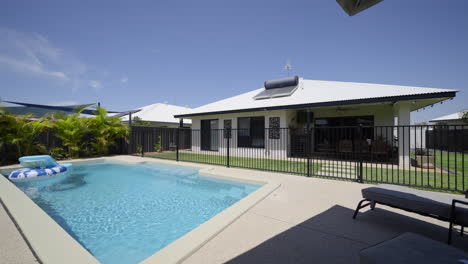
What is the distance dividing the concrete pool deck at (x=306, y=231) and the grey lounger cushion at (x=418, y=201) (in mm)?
384

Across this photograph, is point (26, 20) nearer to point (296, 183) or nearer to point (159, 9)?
point (159, 9)

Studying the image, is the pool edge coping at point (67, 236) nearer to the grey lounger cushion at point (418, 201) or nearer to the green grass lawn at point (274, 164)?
the grey lounger cushion at point (418, 201)

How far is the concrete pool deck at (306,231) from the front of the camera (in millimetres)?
1982

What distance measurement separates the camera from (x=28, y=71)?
12180mm

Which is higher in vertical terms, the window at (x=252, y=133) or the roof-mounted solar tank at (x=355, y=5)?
the roof-mounted solar tank at (x=355, y=5)

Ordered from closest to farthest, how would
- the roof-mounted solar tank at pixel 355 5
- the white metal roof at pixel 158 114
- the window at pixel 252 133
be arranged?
the roof-mounted solar tank at pixel 355 5, the window at pixel 252 133, the white metal roof at pixel 158 114

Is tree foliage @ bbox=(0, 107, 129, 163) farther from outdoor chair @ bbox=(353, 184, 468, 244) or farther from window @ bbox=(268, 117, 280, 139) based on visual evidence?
outdoor chair @ bbox=(353, 184, 468, 244)

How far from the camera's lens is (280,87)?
12.9m

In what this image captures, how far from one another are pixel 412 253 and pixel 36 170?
10202 mm

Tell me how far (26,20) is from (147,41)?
5317 millimetres

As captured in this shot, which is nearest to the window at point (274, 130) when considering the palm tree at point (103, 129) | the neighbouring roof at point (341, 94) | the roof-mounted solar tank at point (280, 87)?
the neighbouring roof at point (341, 94)

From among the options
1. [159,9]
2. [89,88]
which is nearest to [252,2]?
[159,9]

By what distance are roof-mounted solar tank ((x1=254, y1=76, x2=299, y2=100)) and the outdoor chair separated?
9.52 m

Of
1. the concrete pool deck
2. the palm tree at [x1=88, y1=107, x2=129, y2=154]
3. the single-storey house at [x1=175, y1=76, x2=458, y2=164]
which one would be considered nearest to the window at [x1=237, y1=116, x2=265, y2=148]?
the single-storey house at [x1=175, y1=76, x2=458, y2=164]
